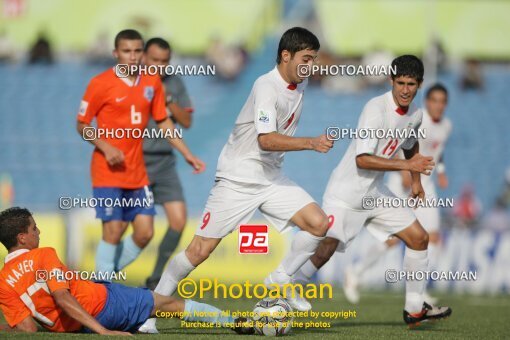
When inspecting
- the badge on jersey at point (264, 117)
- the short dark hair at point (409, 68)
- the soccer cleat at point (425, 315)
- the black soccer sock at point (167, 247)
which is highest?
the short dark hair at point (409, 68)

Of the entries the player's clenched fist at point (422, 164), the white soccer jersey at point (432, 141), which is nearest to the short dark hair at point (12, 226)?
the player's clenched fist at point (422, 164)

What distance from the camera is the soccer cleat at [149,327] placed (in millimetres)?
7742

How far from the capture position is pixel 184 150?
9141 millimetres

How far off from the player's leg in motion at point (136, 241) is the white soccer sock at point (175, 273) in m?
1.64

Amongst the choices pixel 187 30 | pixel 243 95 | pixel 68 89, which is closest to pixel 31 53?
pixel 68 89

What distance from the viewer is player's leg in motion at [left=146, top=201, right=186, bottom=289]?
10.6m

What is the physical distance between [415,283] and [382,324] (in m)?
0.70

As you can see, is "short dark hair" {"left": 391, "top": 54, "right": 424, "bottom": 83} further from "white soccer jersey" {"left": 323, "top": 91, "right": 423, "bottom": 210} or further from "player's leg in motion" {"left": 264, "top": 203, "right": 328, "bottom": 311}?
"player's leg in motion" {"left": 264, "top": 203, "right": 328, "bottom": 311}

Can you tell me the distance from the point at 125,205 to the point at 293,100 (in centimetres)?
233

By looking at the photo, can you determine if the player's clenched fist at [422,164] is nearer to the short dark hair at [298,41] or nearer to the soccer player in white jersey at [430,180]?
the short dark hair at [298,41]

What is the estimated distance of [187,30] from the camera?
22984 mm

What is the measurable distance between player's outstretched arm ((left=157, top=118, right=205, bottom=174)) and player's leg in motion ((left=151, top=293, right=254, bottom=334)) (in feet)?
5.39

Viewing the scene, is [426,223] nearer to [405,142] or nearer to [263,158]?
[405,142]

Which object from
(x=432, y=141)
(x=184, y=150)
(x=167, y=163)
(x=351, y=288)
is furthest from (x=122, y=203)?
(x=432, y=141)
